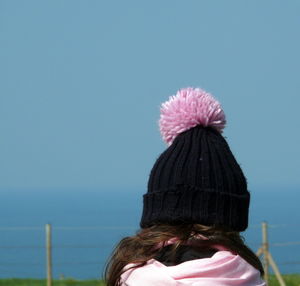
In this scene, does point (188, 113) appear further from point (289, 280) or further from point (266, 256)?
point (289, 280)

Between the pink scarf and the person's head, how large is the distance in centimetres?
4

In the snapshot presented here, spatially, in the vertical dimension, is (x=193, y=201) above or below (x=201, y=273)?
above

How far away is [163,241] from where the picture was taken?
2320 millimetres

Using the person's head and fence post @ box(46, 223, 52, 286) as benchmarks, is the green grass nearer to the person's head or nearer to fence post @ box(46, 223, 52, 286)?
fence post @ box(46, 223, 52, 286)

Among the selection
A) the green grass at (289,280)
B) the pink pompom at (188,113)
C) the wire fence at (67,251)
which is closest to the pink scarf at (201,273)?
the pink pompom at (188,113)

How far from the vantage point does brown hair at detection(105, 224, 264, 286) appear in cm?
231

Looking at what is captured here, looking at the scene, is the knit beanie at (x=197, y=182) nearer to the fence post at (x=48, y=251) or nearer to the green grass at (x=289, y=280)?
the fence post at (x=48, y=251)

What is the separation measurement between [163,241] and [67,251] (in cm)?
932

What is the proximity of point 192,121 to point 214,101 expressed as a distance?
0.27ft

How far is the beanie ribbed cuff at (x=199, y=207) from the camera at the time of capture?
234 cm

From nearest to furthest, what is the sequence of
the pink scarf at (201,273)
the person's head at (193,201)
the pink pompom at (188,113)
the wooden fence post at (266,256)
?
the pink scarf at (201,273) < the person's head at (193,201) < the pink pompom at (188,113) < the wooden fence post at (266,256)

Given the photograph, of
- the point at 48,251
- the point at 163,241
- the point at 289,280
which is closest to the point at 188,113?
the point at 163,241

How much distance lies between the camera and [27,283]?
11.1 m

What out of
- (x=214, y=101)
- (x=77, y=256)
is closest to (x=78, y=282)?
(x=77, y=256)
